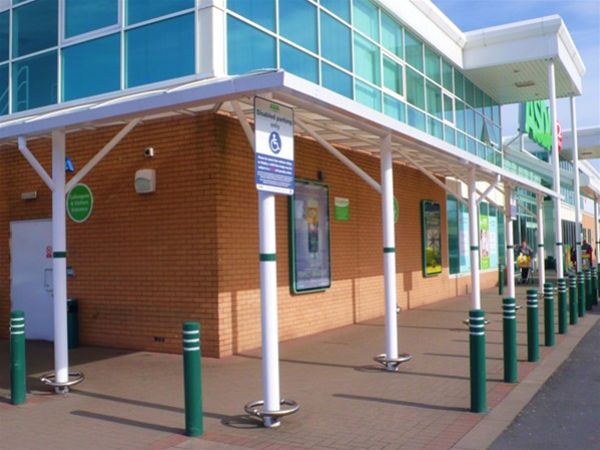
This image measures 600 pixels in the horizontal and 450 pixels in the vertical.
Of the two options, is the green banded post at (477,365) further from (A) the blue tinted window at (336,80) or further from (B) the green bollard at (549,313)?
(A) the blue tinted window at (336,80)

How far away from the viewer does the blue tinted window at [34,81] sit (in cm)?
1147

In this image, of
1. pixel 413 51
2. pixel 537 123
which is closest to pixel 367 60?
pixel 413 51

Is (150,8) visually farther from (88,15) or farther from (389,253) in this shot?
(389,253)

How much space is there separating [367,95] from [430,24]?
519cm

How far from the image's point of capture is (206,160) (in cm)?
981

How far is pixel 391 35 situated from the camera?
51.6 ft

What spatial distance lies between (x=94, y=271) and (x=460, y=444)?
7.21 m

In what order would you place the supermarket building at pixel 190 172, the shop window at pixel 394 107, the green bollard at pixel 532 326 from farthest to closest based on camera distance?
the shop window at pixel 394 107 → the green bollard at pixel 532 326 → the supermarket building at pixel 190 172

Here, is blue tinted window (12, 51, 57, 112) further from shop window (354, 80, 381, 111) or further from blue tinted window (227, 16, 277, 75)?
shop window (354, 80, 381, 111)

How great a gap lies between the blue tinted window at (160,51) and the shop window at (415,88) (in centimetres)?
796

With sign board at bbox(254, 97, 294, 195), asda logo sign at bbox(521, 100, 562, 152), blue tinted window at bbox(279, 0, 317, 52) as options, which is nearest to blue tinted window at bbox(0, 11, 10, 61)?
blue tinted window at bbox(279, 0, 317, 52)

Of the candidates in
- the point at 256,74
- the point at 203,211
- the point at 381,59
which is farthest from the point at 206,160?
the point at 381,59

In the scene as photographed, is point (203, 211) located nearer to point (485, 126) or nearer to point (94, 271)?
point (94, 271)

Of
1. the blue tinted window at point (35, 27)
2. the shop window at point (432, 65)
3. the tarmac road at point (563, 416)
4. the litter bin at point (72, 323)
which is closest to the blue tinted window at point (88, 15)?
the blue tinted window at point (35, 27)
